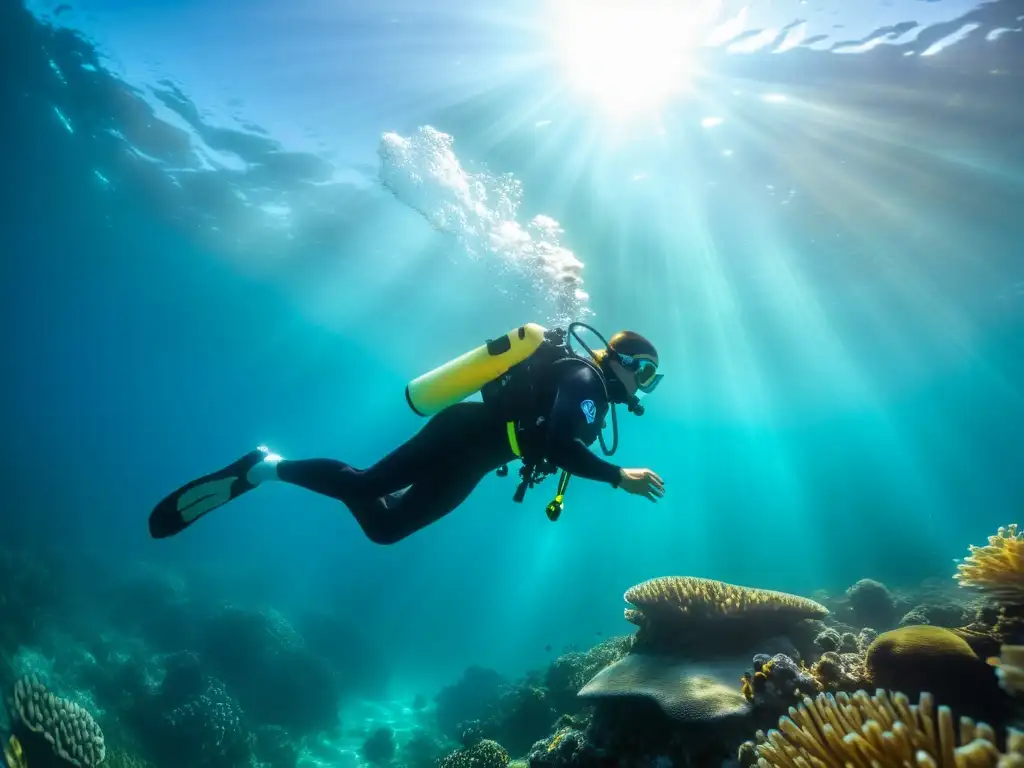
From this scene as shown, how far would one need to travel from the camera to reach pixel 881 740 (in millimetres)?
2160

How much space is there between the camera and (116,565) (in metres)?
34.1

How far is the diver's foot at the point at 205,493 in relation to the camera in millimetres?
5344

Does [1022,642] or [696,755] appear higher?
[1022,642]

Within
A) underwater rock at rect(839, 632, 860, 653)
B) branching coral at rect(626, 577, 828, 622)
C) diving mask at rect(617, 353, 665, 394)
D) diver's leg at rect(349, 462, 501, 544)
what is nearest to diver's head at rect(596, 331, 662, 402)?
diving mask at rect(617, 353, 665, 394)

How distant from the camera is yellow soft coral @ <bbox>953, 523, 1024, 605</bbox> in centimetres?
360

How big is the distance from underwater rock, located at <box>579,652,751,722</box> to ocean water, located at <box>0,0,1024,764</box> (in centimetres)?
1495

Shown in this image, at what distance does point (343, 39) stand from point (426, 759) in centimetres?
2322

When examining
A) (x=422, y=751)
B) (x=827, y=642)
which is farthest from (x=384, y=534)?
(x=422, y=751)

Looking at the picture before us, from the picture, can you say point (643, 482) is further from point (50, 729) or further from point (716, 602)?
point (50, 729)

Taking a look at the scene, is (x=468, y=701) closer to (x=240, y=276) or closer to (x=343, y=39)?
(x=343, y=39)

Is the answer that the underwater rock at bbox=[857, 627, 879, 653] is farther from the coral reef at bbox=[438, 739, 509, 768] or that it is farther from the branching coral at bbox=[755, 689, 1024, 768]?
the coral reef at bbox=[438, 739, 509, 768]

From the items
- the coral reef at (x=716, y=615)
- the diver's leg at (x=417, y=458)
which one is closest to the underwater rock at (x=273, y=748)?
the diver's leg at (x=417, y=458)

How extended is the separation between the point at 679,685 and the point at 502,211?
63.3ft

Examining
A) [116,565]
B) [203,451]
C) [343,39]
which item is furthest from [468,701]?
[203,451]
